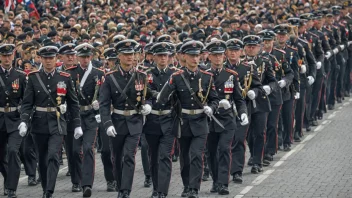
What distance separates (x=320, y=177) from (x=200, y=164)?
102 inches

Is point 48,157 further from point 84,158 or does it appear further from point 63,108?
point 84,158

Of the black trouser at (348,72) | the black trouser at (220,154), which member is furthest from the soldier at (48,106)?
the black trouser at (348,72)

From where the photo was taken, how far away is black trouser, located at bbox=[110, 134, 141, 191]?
14.6 m

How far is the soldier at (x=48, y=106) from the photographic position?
15094 millimetres

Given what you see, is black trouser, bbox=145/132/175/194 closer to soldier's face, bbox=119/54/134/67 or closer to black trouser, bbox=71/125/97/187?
black trouser, bbox=71/125/97/187

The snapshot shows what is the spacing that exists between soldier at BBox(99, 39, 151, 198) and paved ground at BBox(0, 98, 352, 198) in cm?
105

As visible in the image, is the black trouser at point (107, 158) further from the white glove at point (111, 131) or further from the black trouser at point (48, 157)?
the white glove at point (111, 131)

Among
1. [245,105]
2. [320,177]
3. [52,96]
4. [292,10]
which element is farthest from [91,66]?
[292,10]

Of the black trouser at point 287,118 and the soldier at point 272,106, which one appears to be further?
the black trouser at point 287,118

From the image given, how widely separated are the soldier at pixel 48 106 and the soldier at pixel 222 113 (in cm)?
209

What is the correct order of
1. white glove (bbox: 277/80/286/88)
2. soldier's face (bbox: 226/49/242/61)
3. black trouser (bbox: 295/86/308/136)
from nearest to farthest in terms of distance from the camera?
soldier's face (bbox: 226/49/242/61) < white glove (bbox: 277/80/286/88) < black trouser (bbox: 295/86/308/136)

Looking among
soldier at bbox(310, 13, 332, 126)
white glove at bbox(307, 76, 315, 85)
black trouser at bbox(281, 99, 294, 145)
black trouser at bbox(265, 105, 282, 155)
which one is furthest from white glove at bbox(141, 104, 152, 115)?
soldier at bbox(310, 13, 332, 126)

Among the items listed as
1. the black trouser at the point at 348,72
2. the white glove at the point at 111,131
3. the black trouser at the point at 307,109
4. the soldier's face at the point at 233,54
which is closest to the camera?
the white glove at the point at 111,131

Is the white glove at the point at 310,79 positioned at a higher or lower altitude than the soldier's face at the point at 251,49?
lower
